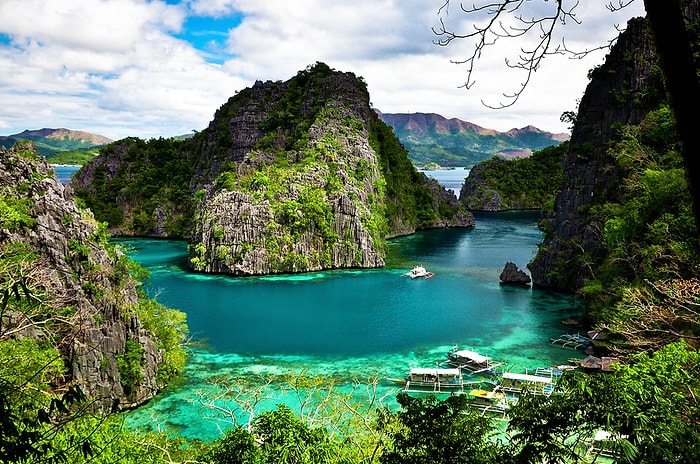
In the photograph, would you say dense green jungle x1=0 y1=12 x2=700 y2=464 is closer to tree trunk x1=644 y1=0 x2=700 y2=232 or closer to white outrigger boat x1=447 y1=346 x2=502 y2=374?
tree trunk x1=644 y1=0 x2=700 y2=232

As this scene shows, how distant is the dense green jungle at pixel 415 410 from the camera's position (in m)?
8.23

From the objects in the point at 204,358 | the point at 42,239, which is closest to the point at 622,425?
the point at 42,239

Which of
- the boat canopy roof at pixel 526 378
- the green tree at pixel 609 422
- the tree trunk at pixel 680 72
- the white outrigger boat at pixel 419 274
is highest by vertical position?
the tree trunk at pixel 680 72

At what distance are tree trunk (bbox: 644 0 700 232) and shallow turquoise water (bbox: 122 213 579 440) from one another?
1488cm

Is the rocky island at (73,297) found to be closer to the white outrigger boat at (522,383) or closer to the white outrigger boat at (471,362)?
the white outrigger boat at (471,362)

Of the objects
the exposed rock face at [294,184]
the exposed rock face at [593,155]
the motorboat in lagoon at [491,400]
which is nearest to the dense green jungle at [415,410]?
the motorboat in lagoon at [491,400]

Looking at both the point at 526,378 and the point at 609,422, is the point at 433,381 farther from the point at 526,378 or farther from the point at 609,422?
the point at 609,422

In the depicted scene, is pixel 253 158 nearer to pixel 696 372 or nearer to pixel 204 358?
pixel 204 358

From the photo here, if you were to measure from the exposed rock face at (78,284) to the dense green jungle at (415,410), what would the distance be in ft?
0.74

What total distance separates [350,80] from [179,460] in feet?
229

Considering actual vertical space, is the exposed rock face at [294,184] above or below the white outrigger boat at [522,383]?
above

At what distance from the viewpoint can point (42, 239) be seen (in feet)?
63.1

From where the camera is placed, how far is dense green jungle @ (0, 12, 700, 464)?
823 centimetres

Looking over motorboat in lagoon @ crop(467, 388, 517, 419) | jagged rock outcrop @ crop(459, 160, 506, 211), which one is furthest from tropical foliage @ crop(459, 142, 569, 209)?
motorboat in lagoon @ crop(467, 388, 517, 419)
